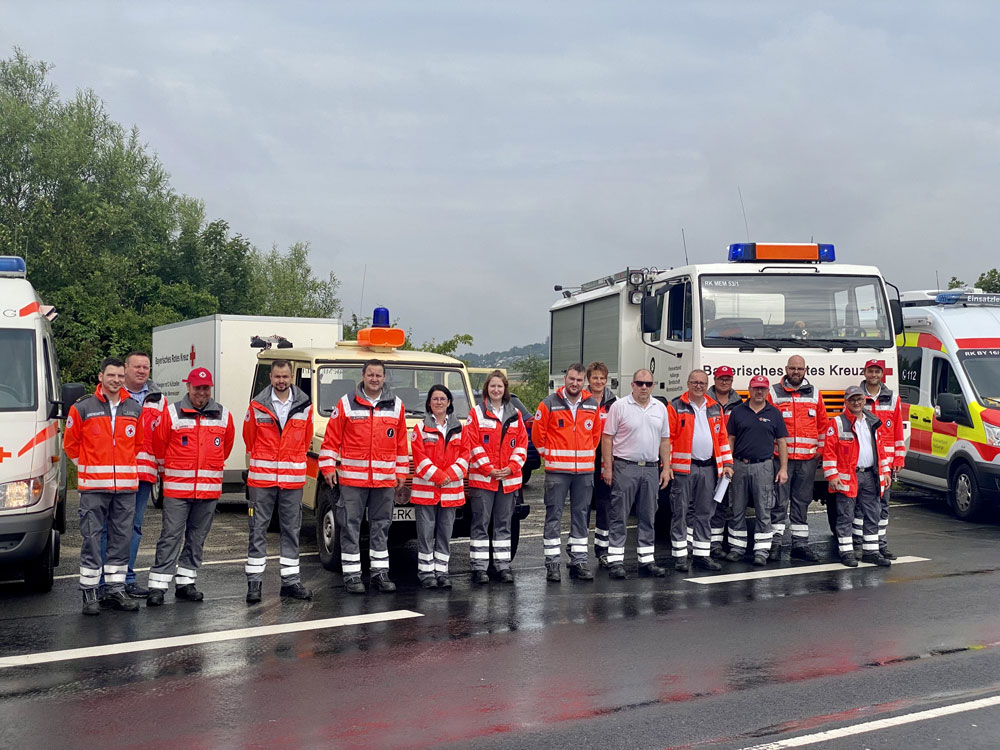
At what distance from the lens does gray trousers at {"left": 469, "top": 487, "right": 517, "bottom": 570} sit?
31.2 ft

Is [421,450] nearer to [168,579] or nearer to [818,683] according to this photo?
[168,579]

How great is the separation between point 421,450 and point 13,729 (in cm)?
433

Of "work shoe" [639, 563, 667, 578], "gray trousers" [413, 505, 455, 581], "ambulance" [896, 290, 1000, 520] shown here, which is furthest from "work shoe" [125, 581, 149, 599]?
"ambulance" [896, 290, 1000, 520]

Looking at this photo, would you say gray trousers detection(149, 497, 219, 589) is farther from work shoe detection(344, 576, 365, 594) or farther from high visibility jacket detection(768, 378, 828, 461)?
high visibility jacket detection(768, 378, 828, 461)

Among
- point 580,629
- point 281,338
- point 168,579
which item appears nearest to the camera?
point 580,629

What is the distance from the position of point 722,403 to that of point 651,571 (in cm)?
→ 190

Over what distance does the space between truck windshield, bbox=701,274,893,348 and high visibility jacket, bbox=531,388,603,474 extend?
2.59 meters

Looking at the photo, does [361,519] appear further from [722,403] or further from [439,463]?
[722,403]

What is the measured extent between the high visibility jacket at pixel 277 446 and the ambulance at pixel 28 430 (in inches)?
57.6

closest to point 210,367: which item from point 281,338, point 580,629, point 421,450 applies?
point 281,338

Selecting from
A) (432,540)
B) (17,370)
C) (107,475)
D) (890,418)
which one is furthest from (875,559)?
(17,370)

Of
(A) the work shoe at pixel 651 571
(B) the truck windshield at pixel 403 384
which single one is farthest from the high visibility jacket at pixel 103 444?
(A) the work shoe at pixel 651 571

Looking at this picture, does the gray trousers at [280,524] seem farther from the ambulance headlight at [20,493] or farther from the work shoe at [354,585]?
the ambulance headlight at [20,493]

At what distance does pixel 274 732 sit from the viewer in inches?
212
